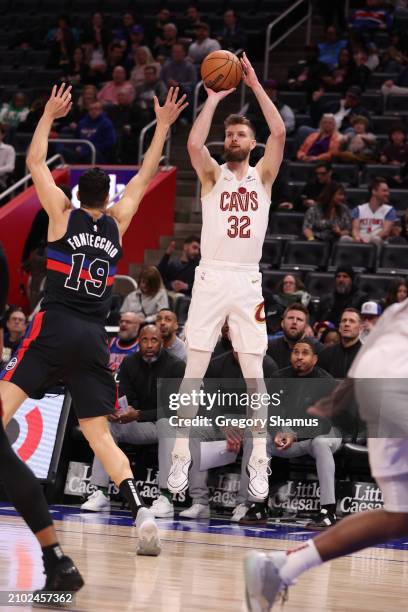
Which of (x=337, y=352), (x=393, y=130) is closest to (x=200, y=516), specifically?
(x=337, y=352)

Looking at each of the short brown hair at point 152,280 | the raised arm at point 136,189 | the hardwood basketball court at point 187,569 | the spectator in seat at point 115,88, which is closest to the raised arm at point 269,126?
the raised arm at point 136,189

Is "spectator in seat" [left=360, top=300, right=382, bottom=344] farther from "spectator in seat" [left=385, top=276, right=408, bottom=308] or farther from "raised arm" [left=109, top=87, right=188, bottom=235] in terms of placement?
"raised arm" [left=109, top=87, right=188, bottom=235]

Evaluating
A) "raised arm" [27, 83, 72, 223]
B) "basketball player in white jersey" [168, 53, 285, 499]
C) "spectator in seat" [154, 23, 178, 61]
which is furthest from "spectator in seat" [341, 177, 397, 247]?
"raised arm" [27, 83, 72, 223]

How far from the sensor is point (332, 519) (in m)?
9.72


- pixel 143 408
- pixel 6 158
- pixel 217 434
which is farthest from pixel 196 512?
pixel 6 158

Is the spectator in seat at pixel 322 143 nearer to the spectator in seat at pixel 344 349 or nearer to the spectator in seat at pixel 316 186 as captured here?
the spectator in seat at pixel 316 186

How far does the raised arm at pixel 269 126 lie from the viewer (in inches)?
322

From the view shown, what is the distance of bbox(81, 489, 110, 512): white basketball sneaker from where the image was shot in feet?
33.3

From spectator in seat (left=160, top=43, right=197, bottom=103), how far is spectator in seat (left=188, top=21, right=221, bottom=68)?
0.40 metres

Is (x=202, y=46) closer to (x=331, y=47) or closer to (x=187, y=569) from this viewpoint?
(x=331, y=47)

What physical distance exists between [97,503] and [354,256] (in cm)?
511

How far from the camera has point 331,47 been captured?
1838 cm

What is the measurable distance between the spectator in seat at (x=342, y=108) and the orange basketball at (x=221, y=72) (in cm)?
782

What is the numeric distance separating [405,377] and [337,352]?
6015 millimetres
